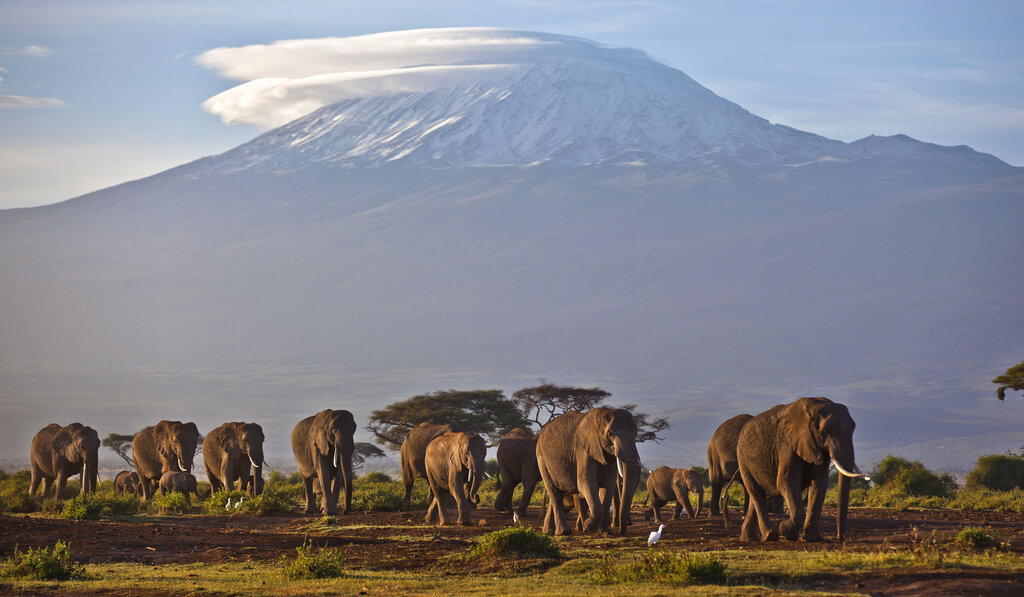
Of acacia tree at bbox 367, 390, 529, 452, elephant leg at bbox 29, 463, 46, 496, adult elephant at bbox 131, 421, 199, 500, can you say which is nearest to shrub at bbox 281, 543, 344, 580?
adult elephant at bbox 131, 421, 199, 500

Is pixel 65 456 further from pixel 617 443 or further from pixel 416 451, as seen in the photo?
pixel 617 443

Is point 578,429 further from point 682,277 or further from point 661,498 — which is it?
point 682,277

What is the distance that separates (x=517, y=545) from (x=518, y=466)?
7821 millimetres

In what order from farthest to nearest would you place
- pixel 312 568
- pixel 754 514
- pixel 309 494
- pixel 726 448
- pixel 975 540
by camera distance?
pixel 309 494
pixel 726 448
pixel 754 514
pixel 312 568
pixel 975 540

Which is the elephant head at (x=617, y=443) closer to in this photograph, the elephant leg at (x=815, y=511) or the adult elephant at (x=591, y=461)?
the adult elephant at (x=591, y=461)

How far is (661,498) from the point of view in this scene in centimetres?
2309

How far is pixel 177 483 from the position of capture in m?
30.0

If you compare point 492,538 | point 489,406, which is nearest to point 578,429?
point 492,538

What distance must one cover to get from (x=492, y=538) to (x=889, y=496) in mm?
14440

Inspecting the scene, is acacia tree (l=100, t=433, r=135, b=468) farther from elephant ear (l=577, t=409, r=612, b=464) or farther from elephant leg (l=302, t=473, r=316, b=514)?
elephant ear (l=577, t=409, r=612, b=464)

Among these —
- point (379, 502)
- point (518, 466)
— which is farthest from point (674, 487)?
point (379, 502)

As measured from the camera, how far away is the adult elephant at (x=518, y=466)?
2297cm

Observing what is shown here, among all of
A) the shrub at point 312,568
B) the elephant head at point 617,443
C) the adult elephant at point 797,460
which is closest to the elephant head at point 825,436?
the adult elephant at point 797,460

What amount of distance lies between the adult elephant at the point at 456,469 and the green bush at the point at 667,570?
25.7 ft
